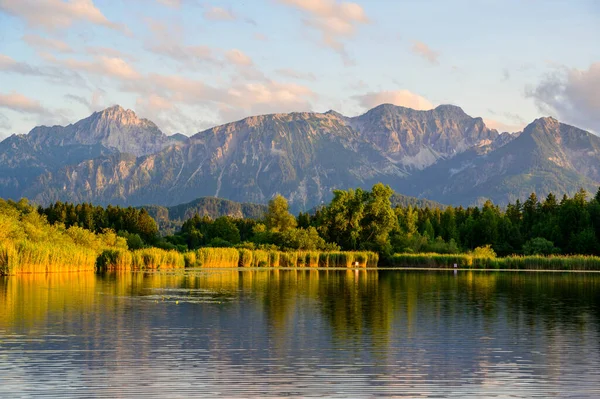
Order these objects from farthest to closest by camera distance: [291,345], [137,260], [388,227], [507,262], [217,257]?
1. [388,227]
2. [507,262]
3. [217,257]
4. [137,260]
5. [291,345]

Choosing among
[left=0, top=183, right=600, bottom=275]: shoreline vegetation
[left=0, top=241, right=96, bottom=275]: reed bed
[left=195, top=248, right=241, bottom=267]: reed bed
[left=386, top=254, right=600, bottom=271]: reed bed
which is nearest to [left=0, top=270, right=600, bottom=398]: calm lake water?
[left=0, top=241, right=96, bottom=275]: reed bed

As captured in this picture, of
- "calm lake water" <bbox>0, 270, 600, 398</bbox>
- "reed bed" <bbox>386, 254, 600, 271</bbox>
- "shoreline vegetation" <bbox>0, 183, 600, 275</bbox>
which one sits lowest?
"calm lake water" <bbox>0, 270, 600, 398</bbox>

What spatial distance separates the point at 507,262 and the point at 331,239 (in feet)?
115

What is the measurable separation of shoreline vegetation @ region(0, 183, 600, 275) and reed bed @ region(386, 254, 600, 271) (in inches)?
5.5

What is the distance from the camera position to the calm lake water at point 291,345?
796 inches

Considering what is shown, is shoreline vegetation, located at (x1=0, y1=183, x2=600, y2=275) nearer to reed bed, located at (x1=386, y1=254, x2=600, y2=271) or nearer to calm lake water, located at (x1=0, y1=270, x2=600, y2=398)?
reed bed, located at (x1=386, y1=254, x2=600, y2=271)

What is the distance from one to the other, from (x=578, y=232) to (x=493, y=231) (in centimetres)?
1517

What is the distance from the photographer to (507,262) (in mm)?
108812

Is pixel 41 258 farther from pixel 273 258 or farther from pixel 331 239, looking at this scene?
pixel 331 239

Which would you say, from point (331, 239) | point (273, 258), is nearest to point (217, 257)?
point (273, 258)

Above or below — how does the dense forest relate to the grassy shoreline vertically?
above

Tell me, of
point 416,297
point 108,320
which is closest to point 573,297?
point 416,297

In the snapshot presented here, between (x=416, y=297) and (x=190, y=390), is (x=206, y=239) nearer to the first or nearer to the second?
(x=416, y=297)

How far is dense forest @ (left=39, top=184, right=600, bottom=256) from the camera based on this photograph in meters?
129
